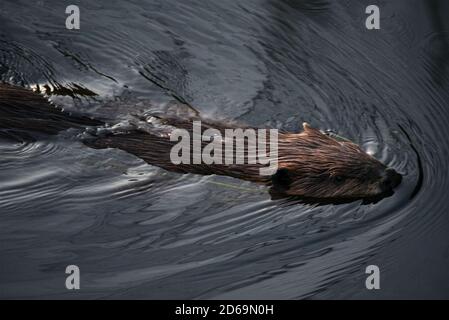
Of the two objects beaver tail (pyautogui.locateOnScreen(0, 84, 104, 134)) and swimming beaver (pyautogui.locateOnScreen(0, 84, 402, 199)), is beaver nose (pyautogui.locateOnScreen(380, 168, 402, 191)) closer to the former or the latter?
swimming beaver (pyautogui.locateOnScreen(0, 84, 402, 199))

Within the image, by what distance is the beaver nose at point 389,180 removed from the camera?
17.3ft

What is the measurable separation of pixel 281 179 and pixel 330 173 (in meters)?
0.32

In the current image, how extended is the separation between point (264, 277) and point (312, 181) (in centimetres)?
88

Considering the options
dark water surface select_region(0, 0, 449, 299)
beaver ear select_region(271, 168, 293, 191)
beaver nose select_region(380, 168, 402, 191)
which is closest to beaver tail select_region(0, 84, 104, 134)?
dark water surface select_region(0, 0, 449, 299)

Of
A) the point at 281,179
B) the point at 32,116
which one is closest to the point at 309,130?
the point at 281,179

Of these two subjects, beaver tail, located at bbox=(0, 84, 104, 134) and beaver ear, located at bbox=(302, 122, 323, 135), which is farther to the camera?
beaver tail, located at bbox=(0, 84, 104, 134)

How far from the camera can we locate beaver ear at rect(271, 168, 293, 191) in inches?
209

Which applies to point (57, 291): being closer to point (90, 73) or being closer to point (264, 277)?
point (264, 277)

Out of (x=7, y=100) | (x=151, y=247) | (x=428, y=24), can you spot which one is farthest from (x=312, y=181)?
(x=428, y=24)

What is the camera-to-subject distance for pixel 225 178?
5.43 meters

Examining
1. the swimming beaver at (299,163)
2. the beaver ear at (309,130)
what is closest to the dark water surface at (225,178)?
the swimming beaver at (299,163)

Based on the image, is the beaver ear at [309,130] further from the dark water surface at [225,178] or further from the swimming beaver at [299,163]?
the dark water surface at [225,178]

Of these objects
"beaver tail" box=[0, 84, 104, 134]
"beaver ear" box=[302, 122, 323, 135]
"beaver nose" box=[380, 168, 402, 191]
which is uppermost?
"beaver tail" box=[0, 84, 104, 134]

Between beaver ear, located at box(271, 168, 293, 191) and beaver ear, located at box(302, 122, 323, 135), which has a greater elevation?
beaver ear, located at box(302, 122, 323, 135)
